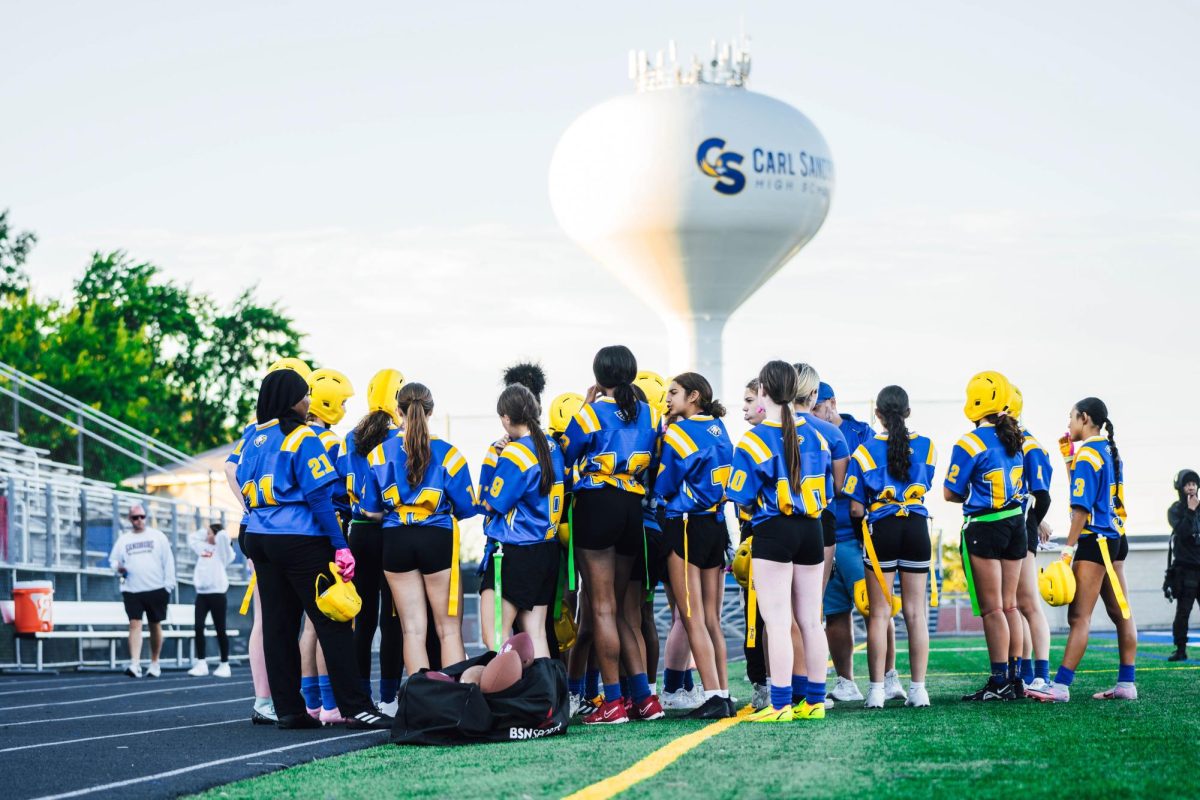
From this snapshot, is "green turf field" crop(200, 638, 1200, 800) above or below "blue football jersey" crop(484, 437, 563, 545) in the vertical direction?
below

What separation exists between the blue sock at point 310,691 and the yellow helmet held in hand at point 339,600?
888mm

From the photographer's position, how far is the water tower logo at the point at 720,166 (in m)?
48.9

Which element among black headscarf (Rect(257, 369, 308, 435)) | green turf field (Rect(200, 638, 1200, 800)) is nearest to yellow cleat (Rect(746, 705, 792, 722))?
green turf field (Rect(200, 638, 1200, 800))

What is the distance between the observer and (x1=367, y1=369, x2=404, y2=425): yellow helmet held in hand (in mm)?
9430

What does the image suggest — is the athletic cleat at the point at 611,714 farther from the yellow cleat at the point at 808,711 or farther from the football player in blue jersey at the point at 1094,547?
the football player in blue jersey at the point at 1094,547

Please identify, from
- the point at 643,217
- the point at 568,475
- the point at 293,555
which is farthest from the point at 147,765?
the point at 643,217

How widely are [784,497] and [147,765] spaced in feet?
11.0

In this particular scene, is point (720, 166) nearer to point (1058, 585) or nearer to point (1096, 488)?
point (1096, 488)

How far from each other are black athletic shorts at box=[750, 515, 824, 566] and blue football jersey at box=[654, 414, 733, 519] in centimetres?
49

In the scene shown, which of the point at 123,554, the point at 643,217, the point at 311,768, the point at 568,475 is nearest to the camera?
the point at 311,768

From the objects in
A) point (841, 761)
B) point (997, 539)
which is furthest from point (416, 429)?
point (997, 539)

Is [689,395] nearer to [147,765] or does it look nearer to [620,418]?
[620,418]

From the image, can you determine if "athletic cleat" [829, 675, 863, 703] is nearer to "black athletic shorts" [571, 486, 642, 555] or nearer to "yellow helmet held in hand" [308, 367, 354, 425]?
"black athletic shorts" [571, 486, 642, 555]

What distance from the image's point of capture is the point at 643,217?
163 ft
